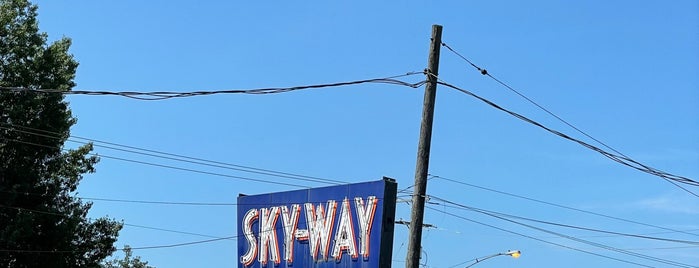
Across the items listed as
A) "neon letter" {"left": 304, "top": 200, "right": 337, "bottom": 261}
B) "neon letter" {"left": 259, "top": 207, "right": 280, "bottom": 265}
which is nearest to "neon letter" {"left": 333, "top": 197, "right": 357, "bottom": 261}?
"neon letter" {"left": 304, "top": 200, "right": 337, "bottom": 261}

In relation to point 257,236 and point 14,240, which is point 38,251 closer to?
point 14,240

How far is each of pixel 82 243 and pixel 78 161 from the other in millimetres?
3387

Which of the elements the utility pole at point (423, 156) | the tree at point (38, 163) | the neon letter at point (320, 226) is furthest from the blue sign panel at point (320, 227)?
the tree at point (38, 163)

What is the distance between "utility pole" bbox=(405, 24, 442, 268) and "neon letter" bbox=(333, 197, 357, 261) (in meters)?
3.24

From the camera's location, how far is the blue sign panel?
19.4 meters

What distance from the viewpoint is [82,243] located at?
112ft

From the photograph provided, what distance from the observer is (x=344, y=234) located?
66.7 ft

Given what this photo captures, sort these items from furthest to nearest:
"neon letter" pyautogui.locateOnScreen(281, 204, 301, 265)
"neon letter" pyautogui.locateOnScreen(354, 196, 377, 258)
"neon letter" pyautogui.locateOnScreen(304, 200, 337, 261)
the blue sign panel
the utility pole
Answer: "neon letter" pyautogui.locateOnScreen(281, 204, 301, 265) → "neon letter" pyautogui.locateOnScreen(304, 200, 337, 261) → "neon letter" pyautogui.locateOnScreen(354, 196, 377, 258) → the blue sign panel → the utility pole

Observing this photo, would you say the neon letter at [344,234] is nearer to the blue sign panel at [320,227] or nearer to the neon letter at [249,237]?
the blue sign panel at [320,227]

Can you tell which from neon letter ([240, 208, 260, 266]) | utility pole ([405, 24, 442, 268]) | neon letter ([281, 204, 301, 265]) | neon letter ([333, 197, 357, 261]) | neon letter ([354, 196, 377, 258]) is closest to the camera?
utility pole ([405, 24, 442, 268])

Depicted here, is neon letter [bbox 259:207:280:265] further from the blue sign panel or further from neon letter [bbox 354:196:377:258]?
neon letter [bbox 354:196:377:258]

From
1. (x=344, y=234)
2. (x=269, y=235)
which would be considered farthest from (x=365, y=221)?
(x=269, y=235)

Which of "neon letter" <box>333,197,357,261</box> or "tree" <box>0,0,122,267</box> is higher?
"tree" <box>0,0,122,267</box>

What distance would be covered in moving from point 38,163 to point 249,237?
14.0 m
